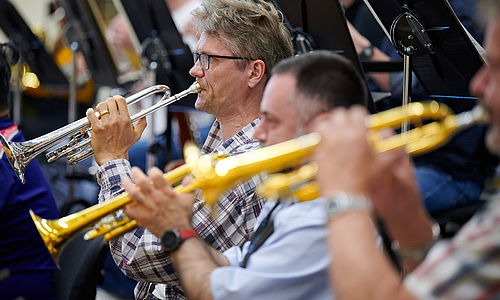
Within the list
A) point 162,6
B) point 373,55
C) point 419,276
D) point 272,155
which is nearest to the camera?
point 419,276

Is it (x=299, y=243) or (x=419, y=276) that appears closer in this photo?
(x=419, y=276)

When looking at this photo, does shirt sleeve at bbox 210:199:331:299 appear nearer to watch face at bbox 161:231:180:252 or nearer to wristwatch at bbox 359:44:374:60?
Answer: watch face at bbox 161:231:180:252

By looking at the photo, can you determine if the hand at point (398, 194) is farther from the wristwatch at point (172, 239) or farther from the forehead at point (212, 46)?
the forehead at point (212, 46)

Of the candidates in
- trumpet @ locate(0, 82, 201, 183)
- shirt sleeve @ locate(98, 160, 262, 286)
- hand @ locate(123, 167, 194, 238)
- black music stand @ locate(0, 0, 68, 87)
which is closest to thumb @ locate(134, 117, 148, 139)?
trumpet @ locate(0, 82, 201, 183)

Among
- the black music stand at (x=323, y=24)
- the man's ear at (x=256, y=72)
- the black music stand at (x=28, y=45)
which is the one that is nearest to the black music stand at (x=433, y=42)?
the black music stand at (x=323, y=24)

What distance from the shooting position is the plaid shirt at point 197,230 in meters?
1.49

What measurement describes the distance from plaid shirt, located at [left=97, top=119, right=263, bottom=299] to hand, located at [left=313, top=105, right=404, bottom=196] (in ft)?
2.27

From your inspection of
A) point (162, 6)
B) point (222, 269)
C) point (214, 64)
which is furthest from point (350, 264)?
point (162, 6)

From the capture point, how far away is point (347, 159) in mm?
848

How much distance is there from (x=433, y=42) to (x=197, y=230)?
109 cm

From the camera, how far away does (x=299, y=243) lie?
3.38 ft

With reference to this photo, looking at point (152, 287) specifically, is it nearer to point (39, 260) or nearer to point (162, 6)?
point (39, 260)

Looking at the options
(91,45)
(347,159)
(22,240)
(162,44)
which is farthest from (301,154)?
(91,45)

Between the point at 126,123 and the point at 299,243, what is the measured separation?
38.7 inches
